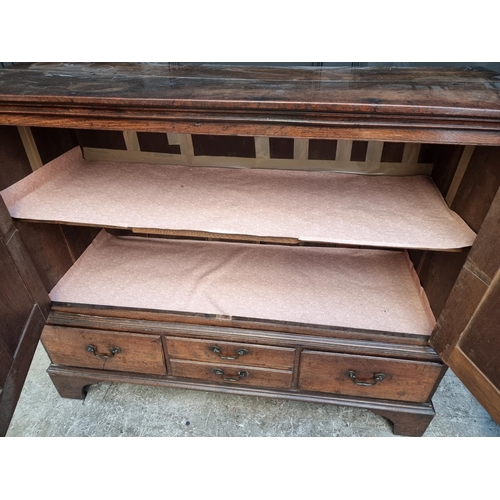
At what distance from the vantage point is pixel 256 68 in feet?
3.17

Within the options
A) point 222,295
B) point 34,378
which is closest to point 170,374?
point 222,295

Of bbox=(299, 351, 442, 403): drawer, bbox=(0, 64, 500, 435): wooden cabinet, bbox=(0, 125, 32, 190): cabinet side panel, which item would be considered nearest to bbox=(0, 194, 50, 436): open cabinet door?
bbox=(0, 64, 500, 435): wooden cabinet

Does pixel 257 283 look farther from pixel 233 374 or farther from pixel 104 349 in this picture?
pixel 104 349

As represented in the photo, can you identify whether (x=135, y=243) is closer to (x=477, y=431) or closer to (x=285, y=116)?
(x=285, y=116)

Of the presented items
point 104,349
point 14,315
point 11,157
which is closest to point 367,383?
point 104,349

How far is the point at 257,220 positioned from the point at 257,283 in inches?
12.0

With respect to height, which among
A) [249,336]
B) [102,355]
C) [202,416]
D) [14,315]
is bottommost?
[202,416]

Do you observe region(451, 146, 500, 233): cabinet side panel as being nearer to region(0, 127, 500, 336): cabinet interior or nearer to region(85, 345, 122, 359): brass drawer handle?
region(0, 127, 500, 336): cabinet interior

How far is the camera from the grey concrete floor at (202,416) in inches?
51.0

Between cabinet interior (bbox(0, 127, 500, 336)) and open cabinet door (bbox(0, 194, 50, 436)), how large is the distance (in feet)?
0.23

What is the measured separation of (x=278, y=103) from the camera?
2.40ft

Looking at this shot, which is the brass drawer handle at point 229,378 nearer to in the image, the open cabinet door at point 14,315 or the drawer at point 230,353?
the drawer at point 230,353

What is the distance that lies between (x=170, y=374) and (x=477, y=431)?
3.50ft

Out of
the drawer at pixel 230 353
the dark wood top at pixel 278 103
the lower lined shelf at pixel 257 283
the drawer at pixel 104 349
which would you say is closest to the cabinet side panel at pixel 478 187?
the dark wood top at pixel 278 103
